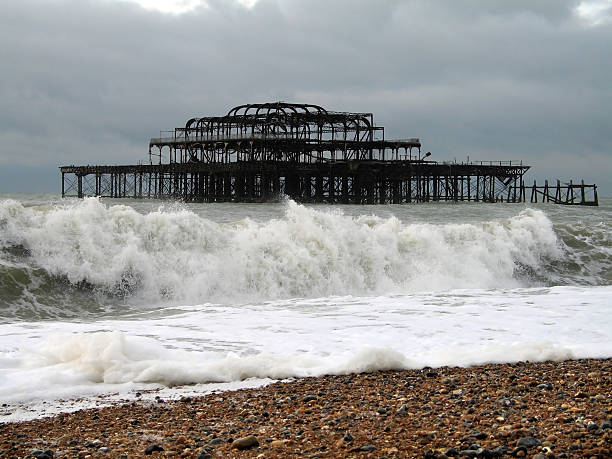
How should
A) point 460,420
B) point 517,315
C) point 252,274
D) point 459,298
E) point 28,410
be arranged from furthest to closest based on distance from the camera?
point 252,274, point 459,298, point 517,315, point 28,410, point 460,420

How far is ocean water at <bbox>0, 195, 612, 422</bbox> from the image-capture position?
7590 mm

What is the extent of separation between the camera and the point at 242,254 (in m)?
15.9

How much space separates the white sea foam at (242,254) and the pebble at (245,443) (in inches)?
366

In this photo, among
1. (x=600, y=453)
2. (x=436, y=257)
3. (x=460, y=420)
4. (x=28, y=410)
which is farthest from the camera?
(x=436, y=257)

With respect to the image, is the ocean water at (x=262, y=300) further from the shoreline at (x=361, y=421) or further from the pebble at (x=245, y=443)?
the pebble at (x=245, y=443)

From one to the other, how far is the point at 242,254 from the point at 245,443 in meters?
10.9

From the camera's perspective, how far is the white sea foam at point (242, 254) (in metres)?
14.5

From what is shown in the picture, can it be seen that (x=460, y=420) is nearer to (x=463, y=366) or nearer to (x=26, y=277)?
(x=463, y=366)

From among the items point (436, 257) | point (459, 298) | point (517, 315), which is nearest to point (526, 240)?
point (436, 257)

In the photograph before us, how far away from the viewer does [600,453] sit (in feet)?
14.9

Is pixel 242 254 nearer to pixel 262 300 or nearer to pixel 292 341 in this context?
pixel 262 300

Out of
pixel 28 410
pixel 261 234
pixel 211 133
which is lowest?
pixel 28 410

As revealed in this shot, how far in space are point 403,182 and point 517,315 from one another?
49.5 m

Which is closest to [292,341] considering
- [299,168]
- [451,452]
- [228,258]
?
→ [451,452]
